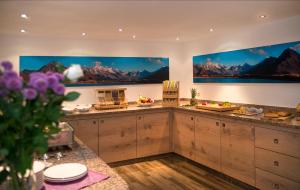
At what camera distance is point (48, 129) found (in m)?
0.96

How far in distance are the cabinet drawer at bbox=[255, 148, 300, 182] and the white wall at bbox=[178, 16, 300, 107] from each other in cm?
85

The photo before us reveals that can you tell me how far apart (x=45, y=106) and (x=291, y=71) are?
11.1 feet

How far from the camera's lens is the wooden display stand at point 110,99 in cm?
431

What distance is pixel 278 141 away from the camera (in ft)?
9.62

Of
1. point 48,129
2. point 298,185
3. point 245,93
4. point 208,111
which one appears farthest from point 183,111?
point 48,129

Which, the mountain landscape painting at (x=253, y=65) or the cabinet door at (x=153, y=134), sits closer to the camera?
the mountain landscape painting at (x=253, y=65)

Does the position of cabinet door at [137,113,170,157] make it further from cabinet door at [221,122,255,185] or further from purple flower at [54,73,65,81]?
purple flower at [54,73,65,81]

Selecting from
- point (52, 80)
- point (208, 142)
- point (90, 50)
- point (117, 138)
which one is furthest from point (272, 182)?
point (90, 50)

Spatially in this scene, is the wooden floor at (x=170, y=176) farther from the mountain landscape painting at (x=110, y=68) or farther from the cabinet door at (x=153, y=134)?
the mountain landscape painting at (x=110, y=68)

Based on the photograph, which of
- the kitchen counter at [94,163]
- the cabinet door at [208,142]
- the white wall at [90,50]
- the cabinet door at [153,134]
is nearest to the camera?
the kitchen counter at [94,163]

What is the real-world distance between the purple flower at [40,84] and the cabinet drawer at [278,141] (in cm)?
272

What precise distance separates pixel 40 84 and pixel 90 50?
3952mm

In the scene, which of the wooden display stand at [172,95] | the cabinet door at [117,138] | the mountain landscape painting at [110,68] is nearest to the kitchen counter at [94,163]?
the cabinet door at [117,138]

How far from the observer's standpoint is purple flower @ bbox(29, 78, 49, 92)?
33.2 inches
